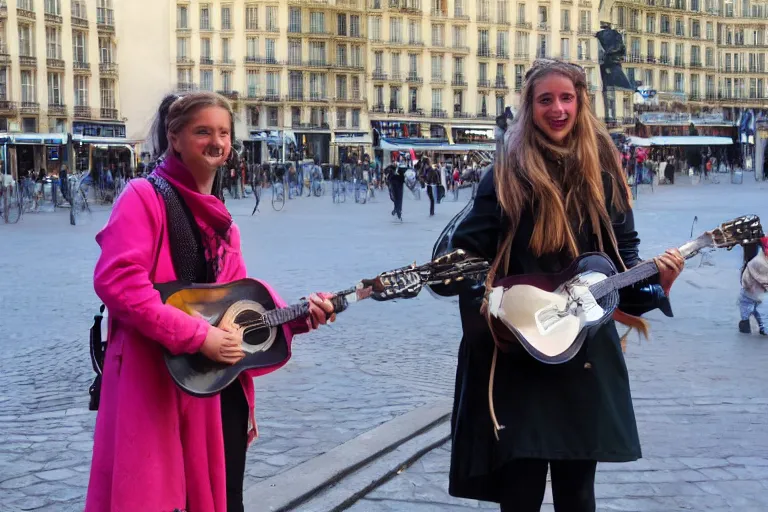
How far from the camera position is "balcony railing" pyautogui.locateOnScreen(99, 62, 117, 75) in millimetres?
63156

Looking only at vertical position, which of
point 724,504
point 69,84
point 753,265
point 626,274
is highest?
point 69,84

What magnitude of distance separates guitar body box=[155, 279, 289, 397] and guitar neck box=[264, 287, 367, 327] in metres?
0.03

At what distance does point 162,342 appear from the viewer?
2.69 m

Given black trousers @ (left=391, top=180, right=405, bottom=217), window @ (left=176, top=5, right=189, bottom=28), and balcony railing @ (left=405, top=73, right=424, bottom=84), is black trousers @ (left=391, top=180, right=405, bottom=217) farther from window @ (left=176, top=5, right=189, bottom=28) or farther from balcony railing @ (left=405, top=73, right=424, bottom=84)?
balcony railing @ (left=405, top=73, right=424, bottom=84)

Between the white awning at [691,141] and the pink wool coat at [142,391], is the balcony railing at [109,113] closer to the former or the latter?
the white awning at [691,141]

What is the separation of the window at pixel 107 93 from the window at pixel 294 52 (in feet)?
60.4

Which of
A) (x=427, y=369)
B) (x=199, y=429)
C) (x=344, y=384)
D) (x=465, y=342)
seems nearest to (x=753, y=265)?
(x=427, y=369)

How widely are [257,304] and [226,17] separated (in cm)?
7784

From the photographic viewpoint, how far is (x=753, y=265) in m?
8.89

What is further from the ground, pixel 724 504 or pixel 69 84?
pixel 69 84

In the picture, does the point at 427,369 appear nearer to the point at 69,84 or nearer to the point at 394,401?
the point at 394,401

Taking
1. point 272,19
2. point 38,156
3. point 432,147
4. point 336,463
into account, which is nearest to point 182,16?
point 272,19

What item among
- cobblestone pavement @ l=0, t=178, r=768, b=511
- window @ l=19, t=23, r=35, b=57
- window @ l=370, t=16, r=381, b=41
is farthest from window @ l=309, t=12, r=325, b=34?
cobblestone pavement @ l=0, t=178, r=768, b=511

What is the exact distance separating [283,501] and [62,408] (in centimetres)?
224
